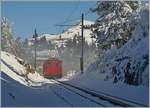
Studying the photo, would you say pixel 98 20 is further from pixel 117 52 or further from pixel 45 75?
pixel 45 75

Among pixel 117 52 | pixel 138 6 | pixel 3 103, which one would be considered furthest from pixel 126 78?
pixel 138 6

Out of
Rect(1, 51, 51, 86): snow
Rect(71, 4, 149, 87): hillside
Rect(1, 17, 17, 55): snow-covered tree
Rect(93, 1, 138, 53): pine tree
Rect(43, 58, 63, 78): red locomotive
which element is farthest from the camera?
Rect(1, 17, 17, 55): snow-covered tree

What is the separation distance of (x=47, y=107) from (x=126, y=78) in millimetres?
15454

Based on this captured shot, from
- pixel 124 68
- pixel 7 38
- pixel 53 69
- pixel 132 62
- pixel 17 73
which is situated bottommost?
pixel 53 69

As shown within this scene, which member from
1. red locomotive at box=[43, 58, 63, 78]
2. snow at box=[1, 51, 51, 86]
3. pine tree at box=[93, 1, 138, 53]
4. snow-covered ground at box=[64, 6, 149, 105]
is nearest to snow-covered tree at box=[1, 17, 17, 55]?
red locomotive at box=[43, 58, 63, 78]

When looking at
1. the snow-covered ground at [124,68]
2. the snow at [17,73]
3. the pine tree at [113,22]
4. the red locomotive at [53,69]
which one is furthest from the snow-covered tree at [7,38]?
the snow-covered ground at [124,68]

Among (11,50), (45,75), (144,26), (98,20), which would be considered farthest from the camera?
(11,50)

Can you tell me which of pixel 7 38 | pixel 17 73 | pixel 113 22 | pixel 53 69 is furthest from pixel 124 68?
pixel 7 38

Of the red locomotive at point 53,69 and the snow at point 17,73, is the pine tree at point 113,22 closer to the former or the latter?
the snow at point 17,73

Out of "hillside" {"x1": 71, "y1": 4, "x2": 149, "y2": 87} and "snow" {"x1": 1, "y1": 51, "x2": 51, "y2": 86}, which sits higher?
"hillside" {"x1": 71, "y1": 4, "x2": 149, "y2": 87}

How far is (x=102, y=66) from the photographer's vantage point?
48219mm

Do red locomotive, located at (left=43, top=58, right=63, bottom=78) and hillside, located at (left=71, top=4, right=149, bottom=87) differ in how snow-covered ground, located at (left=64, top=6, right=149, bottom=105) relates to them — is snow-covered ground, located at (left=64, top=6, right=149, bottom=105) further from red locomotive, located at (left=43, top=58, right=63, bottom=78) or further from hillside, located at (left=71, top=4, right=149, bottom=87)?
red locomotive, located at (left=43, top=58, right=63, bottom=78)

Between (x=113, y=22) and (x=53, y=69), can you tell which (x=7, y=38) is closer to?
(x=53, y=69)

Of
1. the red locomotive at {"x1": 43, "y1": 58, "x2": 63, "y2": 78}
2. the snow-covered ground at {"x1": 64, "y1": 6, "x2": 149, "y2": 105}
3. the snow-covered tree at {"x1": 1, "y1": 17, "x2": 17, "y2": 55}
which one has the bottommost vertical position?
the red locomotive at {"x1": 43, "y1": 58, "x2": 63, "y2": 78}
